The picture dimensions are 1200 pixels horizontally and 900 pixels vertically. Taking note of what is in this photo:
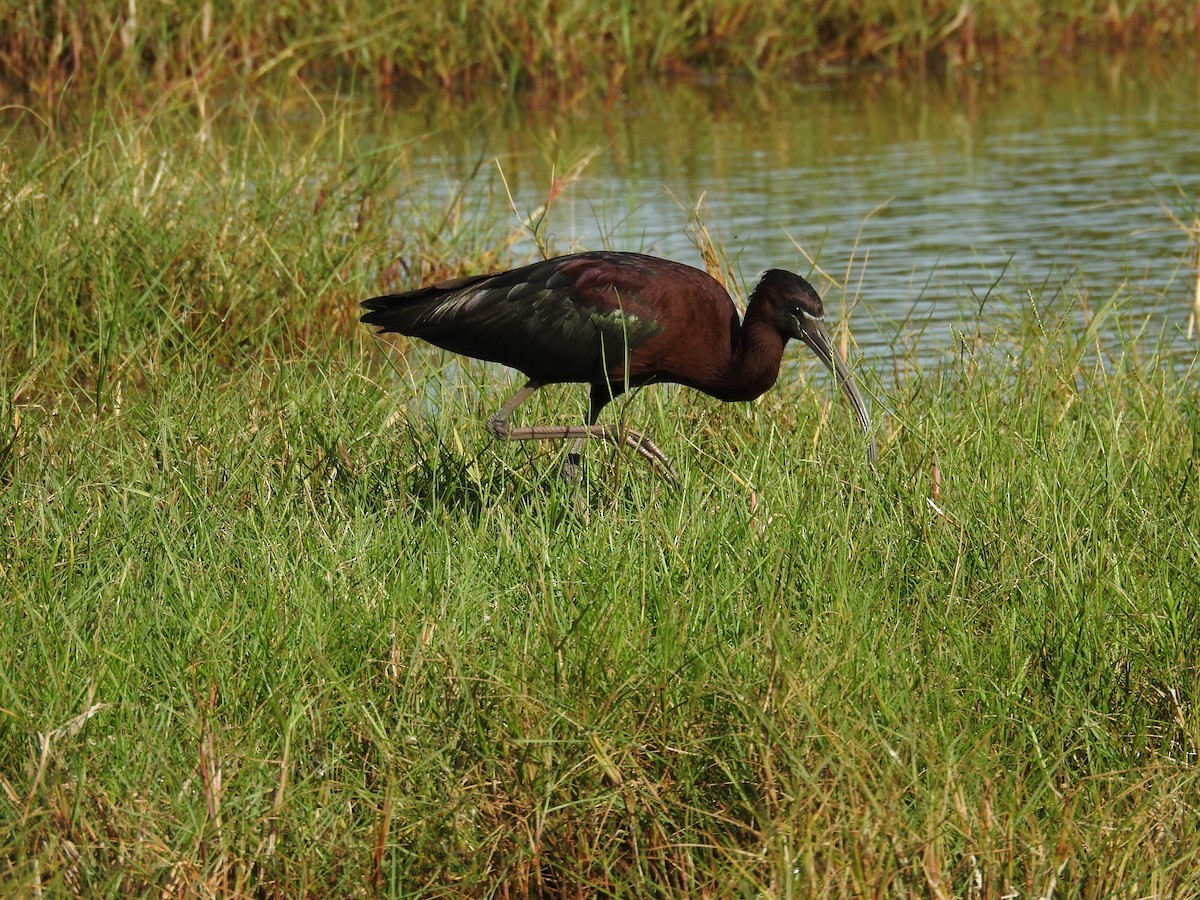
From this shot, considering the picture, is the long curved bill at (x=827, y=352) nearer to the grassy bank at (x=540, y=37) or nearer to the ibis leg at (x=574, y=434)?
the ibis leg at (x=574, y=434)

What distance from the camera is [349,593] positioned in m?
3.39

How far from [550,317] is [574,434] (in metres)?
0.32

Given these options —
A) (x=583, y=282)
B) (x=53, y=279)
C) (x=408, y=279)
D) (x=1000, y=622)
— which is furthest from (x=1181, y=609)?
(x=408, y=279)

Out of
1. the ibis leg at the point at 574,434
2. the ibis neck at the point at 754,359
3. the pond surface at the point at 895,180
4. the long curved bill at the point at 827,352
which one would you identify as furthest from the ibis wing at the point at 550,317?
the pond surface at the point at 895,180

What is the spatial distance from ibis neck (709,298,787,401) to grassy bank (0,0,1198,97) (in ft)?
21.4

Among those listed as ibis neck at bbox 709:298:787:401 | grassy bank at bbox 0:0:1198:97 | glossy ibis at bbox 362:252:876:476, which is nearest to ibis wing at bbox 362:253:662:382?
glossy ibis at bbox 362:252:876:476

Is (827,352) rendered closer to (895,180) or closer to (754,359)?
(754,359)

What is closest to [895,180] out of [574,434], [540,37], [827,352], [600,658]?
[540,37]

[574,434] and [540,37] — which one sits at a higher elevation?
[540,37]

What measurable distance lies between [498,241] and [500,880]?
17.0 ft

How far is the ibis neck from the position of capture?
4750 mm

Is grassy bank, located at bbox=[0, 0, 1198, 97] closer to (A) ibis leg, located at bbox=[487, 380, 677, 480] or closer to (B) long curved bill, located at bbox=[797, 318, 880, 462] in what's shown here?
(A) ibis leg, located at bbox=[487, 380, 677, 480]

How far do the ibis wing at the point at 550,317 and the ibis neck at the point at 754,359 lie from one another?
0.25m

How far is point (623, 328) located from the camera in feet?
15.1
